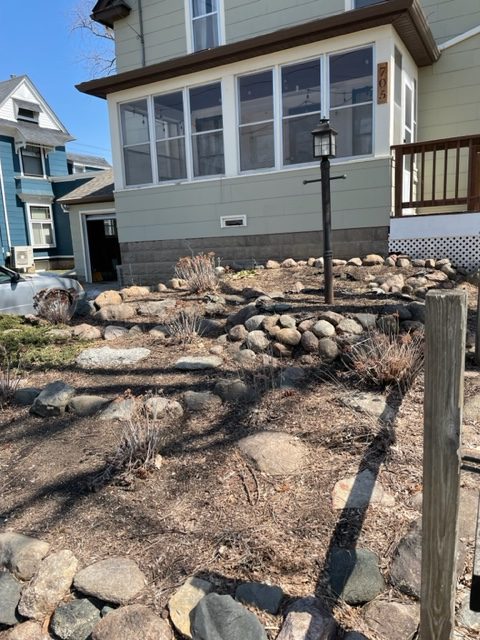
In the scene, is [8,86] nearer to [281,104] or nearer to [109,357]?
[281,104]

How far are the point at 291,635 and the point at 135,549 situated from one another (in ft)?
2.77

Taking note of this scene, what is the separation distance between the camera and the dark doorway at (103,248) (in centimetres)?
1559

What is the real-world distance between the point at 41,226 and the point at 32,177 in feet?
6.44

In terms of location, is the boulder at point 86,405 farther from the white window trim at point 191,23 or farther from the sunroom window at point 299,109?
the white window trim at point 191,23

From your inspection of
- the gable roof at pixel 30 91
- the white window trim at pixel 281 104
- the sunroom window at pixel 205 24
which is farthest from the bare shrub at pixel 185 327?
the gable roof at pixel 30 91

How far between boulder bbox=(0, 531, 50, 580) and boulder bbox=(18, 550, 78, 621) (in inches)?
1.9

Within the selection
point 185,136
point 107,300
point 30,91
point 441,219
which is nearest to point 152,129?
point 185,136

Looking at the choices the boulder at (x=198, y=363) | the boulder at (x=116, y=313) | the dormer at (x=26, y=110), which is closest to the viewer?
the boulder at (x=198, y=363)

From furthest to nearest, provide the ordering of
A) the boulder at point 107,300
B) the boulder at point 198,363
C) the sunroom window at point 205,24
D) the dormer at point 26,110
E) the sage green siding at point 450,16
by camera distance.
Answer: the dormer at point 26,110 < the sunroom window at point 205,24 < the sage green siding at point 450,16 < the boulder at point 107,300 < the boulder at point 198,363

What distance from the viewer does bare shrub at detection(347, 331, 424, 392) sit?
3.57 metres

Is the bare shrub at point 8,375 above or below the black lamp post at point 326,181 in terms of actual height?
below

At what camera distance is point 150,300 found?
22.4 feet

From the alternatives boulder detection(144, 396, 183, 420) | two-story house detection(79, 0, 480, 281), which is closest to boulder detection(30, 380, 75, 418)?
boulder detection(144, 396, 183, 420)

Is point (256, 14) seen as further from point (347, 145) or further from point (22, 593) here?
point (22, 593)
